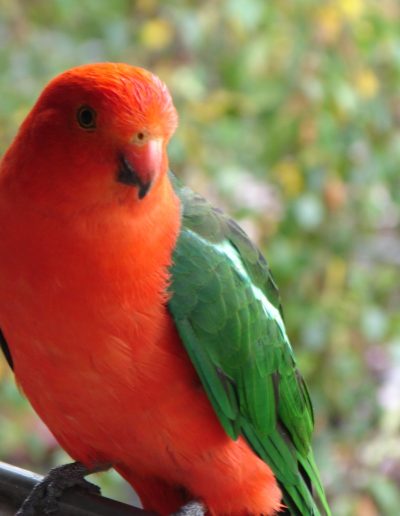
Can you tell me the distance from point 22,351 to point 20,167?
9.7 inches

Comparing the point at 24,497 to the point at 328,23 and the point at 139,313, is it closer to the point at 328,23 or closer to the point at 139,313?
the point at 139,313

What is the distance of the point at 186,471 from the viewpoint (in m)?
1.43

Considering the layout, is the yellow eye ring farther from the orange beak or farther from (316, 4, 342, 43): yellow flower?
(316, 4, 342, 43): yellow flower

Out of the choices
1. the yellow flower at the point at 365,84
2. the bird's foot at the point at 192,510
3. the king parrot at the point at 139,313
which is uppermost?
the yellow flower at the point at 365,84

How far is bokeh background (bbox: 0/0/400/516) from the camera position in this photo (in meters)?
2.27

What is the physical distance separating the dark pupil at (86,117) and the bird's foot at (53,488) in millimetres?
513

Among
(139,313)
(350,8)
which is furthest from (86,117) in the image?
(350,8)

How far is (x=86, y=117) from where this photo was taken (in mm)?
1202

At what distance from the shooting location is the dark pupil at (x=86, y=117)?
120 cm

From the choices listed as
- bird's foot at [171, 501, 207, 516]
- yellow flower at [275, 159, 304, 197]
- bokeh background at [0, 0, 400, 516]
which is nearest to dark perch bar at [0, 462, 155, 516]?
bird's foot at [171, 501, 207, 516]

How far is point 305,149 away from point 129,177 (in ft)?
3.85

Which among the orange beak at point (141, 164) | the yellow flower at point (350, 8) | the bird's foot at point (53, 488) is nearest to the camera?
the orange beak at point (141, 164)

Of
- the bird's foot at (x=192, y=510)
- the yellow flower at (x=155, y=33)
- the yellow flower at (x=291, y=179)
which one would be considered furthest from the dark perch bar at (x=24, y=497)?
the yellow flower at (x=155, y=33)

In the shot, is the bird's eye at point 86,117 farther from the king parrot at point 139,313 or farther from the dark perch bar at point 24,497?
the dark perch bar at point 24,497
